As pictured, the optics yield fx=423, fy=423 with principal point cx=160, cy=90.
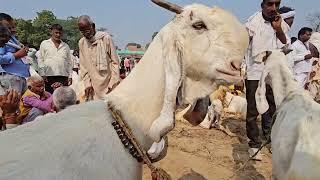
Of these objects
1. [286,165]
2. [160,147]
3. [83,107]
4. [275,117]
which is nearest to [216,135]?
[275,117]

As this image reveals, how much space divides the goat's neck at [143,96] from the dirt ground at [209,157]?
3170 mm

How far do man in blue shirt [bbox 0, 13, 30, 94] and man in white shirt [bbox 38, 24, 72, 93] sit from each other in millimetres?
2943

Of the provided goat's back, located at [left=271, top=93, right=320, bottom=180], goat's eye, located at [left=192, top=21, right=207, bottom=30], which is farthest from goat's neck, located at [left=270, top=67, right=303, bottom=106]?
goat's eye, located at [left=192, top=21, right=207, bottom=30]

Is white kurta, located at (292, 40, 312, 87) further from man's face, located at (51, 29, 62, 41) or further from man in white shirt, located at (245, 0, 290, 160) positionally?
man's face, located at (51, 29, 62, 41)

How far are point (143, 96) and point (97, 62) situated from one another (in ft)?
12.9

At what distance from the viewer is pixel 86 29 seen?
251 inches

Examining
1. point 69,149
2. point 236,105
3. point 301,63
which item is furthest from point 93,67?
point 236,105

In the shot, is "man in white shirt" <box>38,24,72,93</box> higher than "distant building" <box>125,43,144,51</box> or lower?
lower

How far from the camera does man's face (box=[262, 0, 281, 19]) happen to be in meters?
6.30

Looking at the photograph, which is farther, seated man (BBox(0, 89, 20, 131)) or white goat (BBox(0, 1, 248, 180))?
seated man (BBox(0, 89, 20, 131))

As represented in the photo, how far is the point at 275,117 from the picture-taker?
470 cm

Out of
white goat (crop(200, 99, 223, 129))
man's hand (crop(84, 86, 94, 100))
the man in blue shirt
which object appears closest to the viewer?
the man in blue shirt

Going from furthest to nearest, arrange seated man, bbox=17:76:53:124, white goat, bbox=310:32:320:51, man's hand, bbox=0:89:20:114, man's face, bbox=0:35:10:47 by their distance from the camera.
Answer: white goat, bbox=310:32:320:51 < seated man, bbox=17:76:53:124 < man's face, bbox=0:35:10:47 < man's hand, bbox=0:89:20:114

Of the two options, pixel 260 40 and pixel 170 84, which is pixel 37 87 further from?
pixel 170 84
